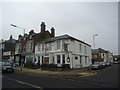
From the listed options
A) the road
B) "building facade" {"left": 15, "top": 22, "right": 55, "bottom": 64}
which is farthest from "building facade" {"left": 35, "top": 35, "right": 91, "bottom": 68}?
the road

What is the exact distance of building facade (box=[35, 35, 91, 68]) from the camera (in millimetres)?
29516

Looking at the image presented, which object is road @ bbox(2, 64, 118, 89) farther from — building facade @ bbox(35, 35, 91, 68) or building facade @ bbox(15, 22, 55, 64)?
building facade @ bbox(15, 22, 55, 64)

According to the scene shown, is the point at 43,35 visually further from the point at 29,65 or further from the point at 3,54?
the point at 3,54

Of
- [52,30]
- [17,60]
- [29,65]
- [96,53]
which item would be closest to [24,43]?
[17,60]

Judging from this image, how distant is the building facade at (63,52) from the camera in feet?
96.8

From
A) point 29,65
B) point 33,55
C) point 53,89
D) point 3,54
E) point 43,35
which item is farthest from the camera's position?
point 3,54

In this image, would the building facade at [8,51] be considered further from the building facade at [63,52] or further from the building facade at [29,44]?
the building facade at [63,52]

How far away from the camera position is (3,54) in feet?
181

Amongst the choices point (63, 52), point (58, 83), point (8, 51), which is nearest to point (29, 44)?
point (63, 52)

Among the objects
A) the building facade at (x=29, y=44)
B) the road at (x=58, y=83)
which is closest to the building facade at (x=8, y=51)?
the building facade at (x=29, y=44)

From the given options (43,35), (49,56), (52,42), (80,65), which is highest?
(43,35)

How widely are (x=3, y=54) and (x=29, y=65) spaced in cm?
2787

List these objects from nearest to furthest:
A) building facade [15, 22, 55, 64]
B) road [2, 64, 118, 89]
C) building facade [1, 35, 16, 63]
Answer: road [2, 64, 118, 89], building facade [15, 22, 55, 64], building facade [1, 35, 16, 63]

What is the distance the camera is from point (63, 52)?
2942cm
